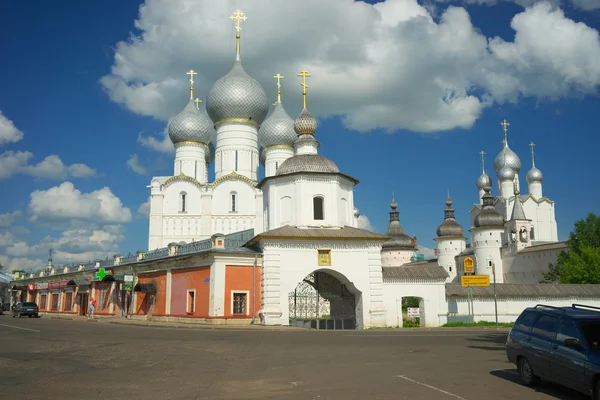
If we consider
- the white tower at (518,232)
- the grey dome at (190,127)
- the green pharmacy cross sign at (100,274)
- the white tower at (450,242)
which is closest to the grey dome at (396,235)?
the white tower at (450,242)

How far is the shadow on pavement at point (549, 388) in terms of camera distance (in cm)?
870

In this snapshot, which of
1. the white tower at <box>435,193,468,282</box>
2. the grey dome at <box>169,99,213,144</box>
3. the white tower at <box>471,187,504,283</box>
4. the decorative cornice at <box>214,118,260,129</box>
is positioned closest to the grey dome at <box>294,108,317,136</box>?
the decorative cornice at <box>214,118,260,129</box>

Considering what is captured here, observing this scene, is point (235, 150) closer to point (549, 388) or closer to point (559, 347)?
point (549, 388)

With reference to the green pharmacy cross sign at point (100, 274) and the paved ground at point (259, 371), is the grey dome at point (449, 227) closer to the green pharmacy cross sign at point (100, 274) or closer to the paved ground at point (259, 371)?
the green pharmacy cross sign at point (100, 274)

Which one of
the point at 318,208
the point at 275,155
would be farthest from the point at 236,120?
the point at 318,208

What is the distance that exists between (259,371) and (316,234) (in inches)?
686

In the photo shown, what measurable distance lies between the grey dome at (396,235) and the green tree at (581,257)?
22314 millimetres

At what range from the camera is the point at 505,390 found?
9.08 m

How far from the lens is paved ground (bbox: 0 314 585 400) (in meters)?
8.73

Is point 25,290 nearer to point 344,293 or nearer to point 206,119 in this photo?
point 206,119

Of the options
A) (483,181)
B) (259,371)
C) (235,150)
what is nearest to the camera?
(259,371)

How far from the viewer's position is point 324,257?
92.8 ft

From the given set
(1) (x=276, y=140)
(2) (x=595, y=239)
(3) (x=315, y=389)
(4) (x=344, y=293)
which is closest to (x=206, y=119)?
(1) (x=276, y=140)

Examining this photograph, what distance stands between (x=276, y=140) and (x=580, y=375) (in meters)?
47.8
